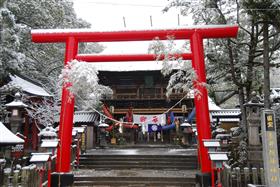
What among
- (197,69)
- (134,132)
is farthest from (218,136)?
(134,132)

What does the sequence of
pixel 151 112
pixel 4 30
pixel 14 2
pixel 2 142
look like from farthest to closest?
pixel 151 112
pixel 14 2
pixel 4 30
pixel 2 142

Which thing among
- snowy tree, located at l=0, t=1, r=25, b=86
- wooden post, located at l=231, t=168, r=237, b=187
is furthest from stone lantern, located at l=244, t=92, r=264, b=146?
snowy tree, located at l=0, t=1, r=25, b=86

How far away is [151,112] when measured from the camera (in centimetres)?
2094

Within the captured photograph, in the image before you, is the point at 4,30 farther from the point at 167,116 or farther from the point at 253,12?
the point at 167,116

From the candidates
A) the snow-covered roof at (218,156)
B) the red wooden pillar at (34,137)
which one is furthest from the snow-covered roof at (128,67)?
the snow-covered roof at (218,156)

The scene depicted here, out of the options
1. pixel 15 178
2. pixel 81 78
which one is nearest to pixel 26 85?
pixel 81 78

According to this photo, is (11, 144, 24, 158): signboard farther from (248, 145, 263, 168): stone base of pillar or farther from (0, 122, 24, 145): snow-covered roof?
(248, 145, 263, 168): stone base of pillar

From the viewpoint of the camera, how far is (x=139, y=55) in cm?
1071

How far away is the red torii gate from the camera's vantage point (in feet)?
30.5

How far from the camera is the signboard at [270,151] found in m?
7.00

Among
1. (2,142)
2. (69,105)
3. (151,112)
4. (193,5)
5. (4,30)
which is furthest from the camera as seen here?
(151,112)

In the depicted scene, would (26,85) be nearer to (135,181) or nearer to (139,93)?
(139,93)

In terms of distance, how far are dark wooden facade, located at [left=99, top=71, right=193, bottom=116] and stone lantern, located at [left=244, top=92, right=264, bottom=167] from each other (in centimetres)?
952

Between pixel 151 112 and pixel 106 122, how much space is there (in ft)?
12.2
